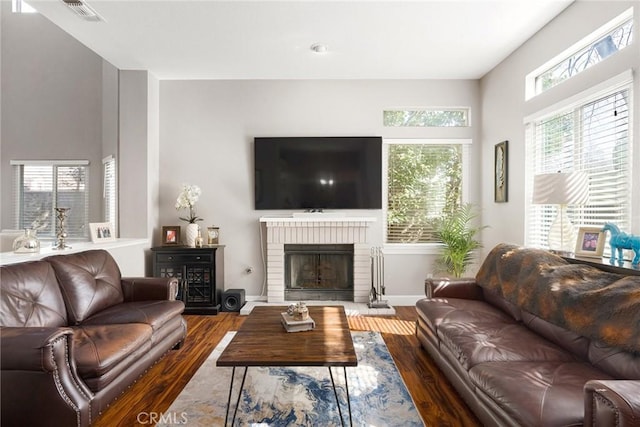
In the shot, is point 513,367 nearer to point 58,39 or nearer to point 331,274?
point 331,274

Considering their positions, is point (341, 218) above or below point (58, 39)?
below

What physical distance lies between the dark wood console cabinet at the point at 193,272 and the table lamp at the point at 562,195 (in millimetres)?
3461

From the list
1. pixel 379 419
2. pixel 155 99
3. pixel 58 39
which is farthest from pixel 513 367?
pixel 58 39

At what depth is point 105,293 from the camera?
2795 millimetres

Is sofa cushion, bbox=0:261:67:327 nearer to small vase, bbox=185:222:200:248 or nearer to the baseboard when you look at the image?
Answer: small vase, bbox=185:222:200:248

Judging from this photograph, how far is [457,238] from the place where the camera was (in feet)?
14.1

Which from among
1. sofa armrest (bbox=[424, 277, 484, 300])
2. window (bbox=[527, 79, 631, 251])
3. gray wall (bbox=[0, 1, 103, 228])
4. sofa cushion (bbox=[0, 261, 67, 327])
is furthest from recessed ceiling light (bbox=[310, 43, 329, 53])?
gray wall (bbox=[0, 1, 103, 228])

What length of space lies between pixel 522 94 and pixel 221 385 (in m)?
4.05

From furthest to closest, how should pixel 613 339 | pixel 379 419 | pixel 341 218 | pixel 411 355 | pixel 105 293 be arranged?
pixel 341 218 → pixel 411 355 → pixel 105 293 → pixel 379 419 → pixel 613 339

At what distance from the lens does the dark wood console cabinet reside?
420 cm

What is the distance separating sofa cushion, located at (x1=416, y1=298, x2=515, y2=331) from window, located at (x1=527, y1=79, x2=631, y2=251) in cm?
109

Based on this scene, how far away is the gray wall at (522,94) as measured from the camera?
7.93 ft

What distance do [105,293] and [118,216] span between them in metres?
1.93

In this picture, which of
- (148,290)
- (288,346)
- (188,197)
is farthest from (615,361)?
(188,197)
